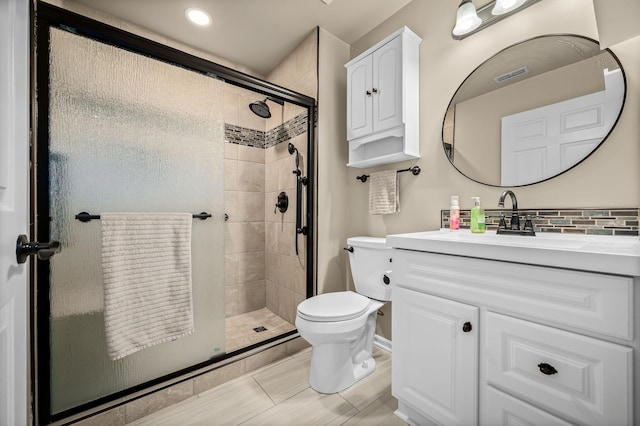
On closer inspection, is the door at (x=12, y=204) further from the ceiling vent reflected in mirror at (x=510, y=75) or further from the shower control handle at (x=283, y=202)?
the ceiling vent reflected in mirror at (x=510, y=75)

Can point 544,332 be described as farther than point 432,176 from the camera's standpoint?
No

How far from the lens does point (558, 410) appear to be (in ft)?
2.39

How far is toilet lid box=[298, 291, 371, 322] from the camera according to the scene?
1.32m

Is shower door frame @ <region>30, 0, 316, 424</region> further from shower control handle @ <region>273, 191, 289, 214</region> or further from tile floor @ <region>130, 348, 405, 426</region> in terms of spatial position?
shower control handle @ <region>273, 191, 289, 214</region>

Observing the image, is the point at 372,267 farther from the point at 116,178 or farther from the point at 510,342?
the point at 116,178

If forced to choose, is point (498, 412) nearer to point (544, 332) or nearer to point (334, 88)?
point (544, 332)

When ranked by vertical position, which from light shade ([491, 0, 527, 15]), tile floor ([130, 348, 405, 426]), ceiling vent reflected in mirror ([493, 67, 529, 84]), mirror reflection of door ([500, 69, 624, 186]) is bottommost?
tile floor ([130, 348, 405, 426])

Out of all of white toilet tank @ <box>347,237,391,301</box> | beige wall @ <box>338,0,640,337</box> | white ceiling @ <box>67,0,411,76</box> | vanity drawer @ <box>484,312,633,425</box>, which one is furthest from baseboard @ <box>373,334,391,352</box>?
white ceiling @ <box>67,0,411,76</box>

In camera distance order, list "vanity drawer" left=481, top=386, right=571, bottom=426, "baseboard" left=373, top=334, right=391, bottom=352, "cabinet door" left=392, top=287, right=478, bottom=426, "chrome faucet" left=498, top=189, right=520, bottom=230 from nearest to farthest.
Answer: "vanity drawer" left=481, top=386, right=571, bottom=426 < "cabinet door" left=392, top=287, right=478, bottom=426 < "chrome faucet" left=498, top=189, right=520, bottom=230 < "baseboard" left=373, top=334, right=391, bottom=352

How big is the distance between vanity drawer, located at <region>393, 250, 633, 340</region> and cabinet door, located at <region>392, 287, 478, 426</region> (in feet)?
0.24

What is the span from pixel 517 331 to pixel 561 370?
0.13 metres

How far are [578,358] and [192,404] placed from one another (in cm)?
162

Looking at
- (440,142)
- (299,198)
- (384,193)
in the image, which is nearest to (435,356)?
(384,193)

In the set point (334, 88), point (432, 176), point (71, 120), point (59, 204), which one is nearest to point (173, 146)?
point (71, 120)
